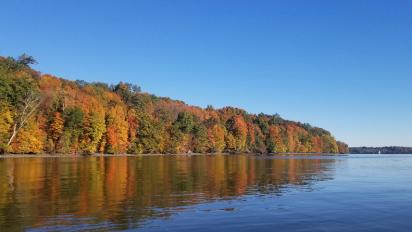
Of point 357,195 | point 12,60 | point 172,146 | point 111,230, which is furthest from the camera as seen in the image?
point 172,146

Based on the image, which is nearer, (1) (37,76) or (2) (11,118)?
(2) (11,118)

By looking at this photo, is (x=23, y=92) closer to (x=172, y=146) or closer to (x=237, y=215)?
(x=172, y=146)

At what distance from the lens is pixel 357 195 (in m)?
29.5

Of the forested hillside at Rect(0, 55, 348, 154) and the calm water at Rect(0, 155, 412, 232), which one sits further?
the forested hillside at Rect(0, 55, 348, 154)

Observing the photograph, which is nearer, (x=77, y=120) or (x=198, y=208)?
(x=198, y=208)

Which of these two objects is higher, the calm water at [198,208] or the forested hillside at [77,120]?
the forested hillside at [77,120]

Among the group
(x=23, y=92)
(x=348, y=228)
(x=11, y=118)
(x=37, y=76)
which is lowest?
(x=348, y=228)

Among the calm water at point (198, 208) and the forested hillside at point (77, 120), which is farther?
the forested hillside at point (77, 120)

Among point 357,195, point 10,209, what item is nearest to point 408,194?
point 357,195

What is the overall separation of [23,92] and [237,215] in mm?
95980

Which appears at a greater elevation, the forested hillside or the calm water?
the forested hillside

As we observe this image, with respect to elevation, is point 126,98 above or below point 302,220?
above

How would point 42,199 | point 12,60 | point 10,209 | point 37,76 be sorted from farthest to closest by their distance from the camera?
point 37,76, point 12,60, point 42,199, point 10,209

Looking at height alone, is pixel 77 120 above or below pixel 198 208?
above
